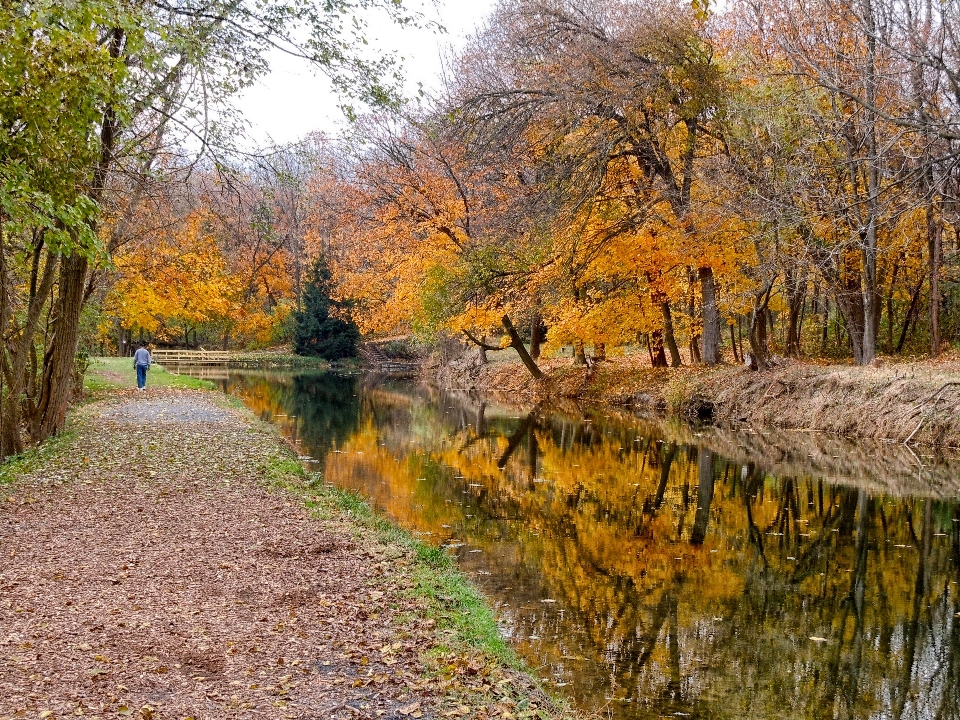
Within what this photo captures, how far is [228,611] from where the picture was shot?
21.3 ft

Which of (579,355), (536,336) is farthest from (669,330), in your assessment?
(536,336)

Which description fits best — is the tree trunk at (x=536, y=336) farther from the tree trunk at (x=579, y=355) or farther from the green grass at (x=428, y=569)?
the green grass at (x=428, y=569)

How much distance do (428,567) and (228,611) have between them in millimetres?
2390

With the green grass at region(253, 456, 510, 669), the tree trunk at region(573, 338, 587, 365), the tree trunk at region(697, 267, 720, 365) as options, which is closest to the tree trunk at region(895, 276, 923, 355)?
the tree trunk at region(697, 267, 720, 365)

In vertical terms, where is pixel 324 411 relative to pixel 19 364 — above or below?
below

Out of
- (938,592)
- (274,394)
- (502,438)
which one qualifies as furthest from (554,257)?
(938,592)

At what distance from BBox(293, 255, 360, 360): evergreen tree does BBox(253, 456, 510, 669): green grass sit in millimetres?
42272

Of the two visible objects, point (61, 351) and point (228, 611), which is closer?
point (228, 611)

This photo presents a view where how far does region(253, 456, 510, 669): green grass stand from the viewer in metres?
6.50

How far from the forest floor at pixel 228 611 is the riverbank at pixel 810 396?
12.1m

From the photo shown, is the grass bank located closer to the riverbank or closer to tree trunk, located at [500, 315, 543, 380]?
tree trunk, located at [500, 315, 543, 380]

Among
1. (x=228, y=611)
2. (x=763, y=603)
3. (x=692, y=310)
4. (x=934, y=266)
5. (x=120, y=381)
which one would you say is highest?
(x=934, y=266)

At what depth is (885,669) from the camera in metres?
6.70

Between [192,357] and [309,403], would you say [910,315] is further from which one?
[192,357]
